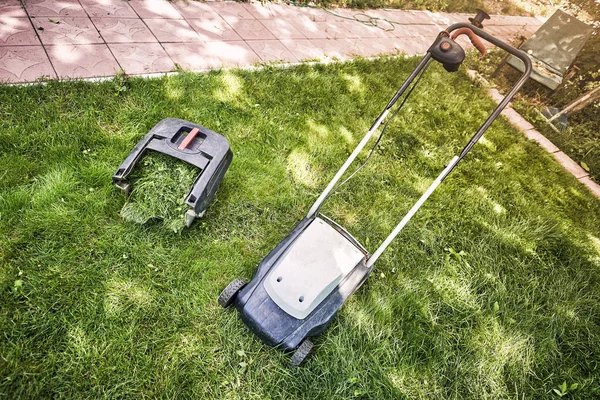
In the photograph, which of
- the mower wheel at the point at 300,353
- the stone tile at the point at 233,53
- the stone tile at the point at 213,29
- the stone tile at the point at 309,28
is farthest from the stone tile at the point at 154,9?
the mower wheel at the point at 300,353

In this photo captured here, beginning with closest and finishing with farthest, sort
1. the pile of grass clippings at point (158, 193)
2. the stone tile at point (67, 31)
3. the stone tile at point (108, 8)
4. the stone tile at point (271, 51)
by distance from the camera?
1. the pile of grass clippings at point (158, 193)
2. the stone tile at point (67, 31)
3. the stone tile at point (108, 8)
4. the stone tile at point (271, 51)

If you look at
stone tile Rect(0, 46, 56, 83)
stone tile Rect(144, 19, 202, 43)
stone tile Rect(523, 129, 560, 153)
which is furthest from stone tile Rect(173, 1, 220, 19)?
stone tile Rect(523, 129, 560, 153)

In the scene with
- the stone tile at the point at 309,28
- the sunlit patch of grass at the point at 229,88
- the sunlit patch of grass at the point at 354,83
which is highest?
the stone tile at the point at 309,28

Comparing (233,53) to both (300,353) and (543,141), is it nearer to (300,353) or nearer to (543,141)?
(300,353)

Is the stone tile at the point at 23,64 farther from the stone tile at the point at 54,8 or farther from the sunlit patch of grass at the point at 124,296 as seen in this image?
the sunlit patch of grass at the point at 124,296

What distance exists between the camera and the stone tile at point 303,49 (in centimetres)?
486

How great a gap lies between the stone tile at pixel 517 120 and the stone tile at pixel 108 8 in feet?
18.0

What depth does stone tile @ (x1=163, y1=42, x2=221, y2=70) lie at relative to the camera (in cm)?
399

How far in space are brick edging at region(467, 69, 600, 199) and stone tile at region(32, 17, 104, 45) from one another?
18.1 feet

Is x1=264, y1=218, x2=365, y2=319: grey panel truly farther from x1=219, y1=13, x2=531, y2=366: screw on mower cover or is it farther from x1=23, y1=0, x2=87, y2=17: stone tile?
x1=23, y1=0, x2=87, y2=17: stone tile

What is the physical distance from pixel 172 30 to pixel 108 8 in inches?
31.4

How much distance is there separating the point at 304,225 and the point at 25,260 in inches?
73.6

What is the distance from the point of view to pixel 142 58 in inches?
151

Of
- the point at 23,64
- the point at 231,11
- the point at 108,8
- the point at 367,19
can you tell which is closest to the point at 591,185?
the point at 367,19
